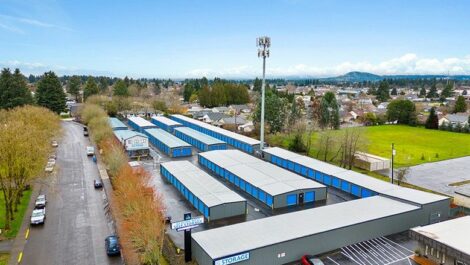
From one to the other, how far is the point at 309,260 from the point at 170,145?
30.5m

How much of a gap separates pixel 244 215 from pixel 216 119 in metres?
53.7

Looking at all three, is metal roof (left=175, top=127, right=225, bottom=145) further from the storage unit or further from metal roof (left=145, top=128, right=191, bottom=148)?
metal roof (left=145, top=128, right=191, bottom=148)

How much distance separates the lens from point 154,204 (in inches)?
893

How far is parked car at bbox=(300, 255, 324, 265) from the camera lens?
783 inches

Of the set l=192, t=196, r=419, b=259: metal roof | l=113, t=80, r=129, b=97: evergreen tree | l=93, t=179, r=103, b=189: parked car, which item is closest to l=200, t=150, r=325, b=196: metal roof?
l=192, t=196, r=419, b=259: metal roof

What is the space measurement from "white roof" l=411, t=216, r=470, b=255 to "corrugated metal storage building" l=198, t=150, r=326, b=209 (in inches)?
405

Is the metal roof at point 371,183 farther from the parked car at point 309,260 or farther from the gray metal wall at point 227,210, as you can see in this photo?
the gray metal wall at point 227,210

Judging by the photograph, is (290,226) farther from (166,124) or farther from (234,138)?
(166,124)

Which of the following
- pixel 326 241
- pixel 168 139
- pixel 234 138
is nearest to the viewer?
pixel 326 241

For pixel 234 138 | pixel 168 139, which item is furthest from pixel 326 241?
pixel 168 139

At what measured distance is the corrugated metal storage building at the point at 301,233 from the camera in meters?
19.5

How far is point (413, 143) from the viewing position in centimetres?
6194

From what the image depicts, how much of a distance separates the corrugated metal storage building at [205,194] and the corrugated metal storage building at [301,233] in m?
4.03

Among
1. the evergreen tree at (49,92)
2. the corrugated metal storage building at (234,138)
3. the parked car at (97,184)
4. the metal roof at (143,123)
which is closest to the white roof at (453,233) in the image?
the parked car at (97,184)
